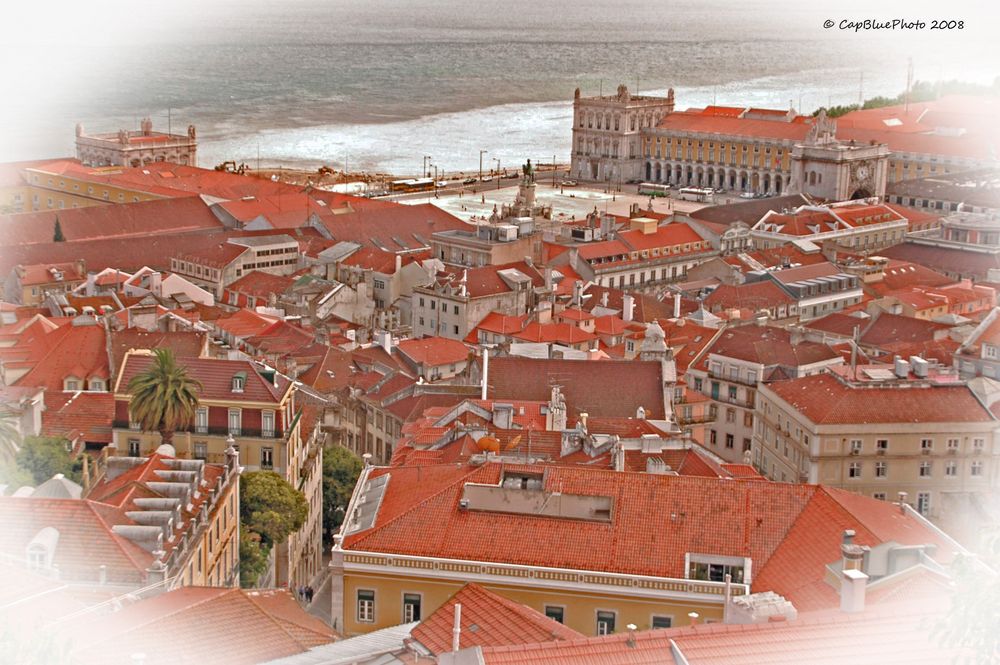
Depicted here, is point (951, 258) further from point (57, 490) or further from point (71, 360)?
point (57, 490)

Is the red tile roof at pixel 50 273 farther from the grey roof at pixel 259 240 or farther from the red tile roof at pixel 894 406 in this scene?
the red tile roof at pixel 894 406

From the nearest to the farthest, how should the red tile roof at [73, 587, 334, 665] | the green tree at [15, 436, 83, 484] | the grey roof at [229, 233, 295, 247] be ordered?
the red tile roof at [73, 587, 334, 665] → the green tree at [15, 436, 83, 484] → the grey roof at [229, 233, 295, 247]

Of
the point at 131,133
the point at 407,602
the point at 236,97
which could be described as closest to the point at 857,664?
the point at 407,602

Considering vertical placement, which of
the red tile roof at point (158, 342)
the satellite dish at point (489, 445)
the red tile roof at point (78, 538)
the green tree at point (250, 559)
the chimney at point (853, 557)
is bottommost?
the green tree at point (250, 559)

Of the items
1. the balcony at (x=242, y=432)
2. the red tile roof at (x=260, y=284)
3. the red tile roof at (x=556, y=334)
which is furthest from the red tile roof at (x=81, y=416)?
the red tile roof at (x=260, y=284)

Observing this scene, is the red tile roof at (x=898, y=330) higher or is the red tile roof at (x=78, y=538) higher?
the red tile roof at (x=78, y=538)

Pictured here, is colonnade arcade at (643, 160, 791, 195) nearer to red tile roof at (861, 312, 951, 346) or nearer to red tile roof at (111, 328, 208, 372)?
red tile roof at (861, 312, 951, 346)

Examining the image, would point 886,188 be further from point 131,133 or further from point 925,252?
point 131,133

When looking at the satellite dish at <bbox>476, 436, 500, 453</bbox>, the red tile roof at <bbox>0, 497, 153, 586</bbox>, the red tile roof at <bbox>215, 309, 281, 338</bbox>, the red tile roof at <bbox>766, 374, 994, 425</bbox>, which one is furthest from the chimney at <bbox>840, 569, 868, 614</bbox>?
the red tile roof at <bbox>215, 309, 281, 338</bbox>
